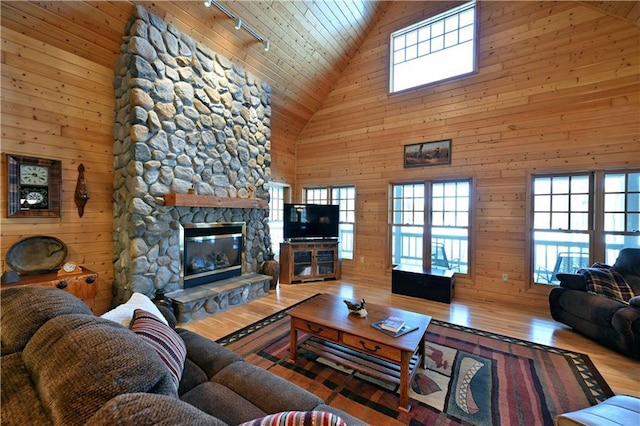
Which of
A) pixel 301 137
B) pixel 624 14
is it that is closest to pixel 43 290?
pixel 301 137

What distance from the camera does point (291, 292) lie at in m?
4.54

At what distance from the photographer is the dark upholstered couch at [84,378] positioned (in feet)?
2.17

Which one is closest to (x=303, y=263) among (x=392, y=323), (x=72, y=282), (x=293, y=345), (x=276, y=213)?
(x=276, y=213)

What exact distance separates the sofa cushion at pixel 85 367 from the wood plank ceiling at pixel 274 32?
3.53m

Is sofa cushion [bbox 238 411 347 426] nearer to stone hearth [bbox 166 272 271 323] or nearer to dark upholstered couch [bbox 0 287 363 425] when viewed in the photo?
dark upholstered couch [bbox 0 287 363 425]

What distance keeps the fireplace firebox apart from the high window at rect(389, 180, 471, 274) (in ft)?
9.77

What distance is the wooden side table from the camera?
8.28ft

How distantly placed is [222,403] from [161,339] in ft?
1.53

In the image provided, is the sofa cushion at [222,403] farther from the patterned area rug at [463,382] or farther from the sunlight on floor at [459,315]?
the sunlight on floor at [459,315]

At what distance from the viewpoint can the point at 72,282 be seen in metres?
2.67

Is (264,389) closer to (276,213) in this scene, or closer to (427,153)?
(427,153)

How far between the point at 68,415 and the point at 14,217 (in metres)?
3.25

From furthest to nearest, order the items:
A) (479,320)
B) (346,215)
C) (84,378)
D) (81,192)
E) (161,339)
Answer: (346,215)
(479,320)
(81,192)
(161,339)
(84,378)

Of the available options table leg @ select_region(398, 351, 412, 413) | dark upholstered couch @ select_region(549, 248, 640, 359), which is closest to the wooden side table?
table leg @ select_region(398, 351, 412, 413)
